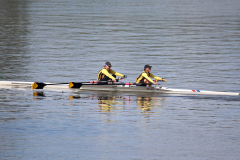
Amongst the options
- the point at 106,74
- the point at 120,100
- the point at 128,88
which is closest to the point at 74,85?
the point at 106,74

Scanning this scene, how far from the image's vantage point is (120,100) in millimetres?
25641

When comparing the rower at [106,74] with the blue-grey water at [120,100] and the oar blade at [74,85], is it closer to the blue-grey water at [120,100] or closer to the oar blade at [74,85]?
the blue-grey water at [120,100]

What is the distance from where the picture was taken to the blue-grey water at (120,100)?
17.1 m

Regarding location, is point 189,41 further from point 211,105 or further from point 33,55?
point 211,105

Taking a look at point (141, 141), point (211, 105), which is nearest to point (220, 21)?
point (211, 105)

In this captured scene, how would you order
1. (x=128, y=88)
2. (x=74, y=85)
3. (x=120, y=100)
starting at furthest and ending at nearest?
(x=74, y=85)
(x=128, y=88)
(x=120, y=100)

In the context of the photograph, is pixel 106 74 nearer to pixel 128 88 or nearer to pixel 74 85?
pixel 128 88

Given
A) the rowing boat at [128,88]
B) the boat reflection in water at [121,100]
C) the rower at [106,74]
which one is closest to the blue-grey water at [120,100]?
the boat reflection in water at [121,100]

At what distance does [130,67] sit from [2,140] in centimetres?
2346

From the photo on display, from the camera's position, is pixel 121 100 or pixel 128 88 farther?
pixel 128 88

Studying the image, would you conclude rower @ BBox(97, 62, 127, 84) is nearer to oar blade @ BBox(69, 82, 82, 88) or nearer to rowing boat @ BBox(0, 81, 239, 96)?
rowing boat @ BBox(0, 81, 239, 96)

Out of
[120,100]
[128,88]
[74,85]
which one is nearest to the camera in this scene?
[120,100]

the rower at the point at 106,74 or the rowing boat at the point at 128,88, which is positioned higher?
the rower at the point at 106,74

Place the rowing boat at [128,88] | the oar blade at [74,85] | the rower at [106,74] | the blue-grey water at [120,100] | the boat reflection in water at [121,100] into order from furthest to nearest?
the oar blade at [74,85]
the rower at [106,74]
the rowing boat at [128,88]
the boat reflection in water at [121,100]
the blue-grey water at [120,100]
